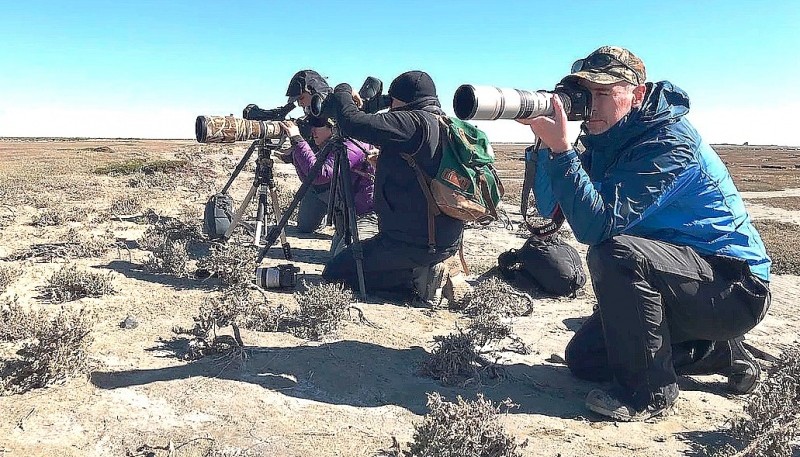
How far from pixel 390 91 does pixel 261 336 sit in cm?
223

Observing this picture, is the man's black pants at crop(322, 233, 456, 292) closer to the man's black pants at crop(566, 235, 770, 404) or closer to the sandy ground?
the sandy ground

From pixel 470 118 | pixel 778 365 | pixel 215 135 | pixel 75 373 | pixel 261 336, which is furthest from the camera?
pixel 215 135

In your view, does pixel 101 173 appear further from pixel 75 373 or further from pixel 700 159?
pixel 700 159

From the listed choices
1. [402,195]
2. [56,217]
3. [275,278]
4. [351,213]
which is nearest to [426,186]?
[402,195]

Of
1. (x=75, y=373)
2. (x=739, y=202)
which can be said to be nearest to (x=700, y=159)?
(x=739, y=202)

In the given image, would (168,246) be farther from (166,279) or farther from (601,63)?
(601,63)

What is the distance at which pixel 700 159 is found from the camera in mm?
3203

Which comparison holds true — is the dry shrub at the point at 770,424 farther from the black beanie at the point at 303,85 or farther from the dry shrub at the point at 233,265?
the black beanie at the point at 303,85

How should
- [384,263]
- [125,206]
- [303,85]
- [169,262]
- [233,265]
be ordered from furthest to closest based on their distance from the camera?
[125,206], [303,85], [169,262], [384,263], [233,265]

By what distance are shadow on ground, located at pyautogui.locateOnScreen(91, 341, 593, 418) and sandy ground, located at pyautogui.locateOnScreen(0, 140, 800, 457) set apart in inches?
0.4

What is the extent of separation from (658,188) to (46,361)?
10.6ft

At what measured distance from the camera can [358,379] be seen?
3.57 metres

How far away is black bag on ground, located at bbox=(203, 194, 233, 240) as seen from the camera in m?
6.82

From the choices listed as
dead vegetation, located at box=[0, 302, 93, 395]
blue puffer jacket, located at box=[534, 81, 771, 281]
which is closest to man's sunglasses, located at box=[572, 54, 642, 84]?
blue puffer jacket, located at box=[534, 81, 771, 281]
